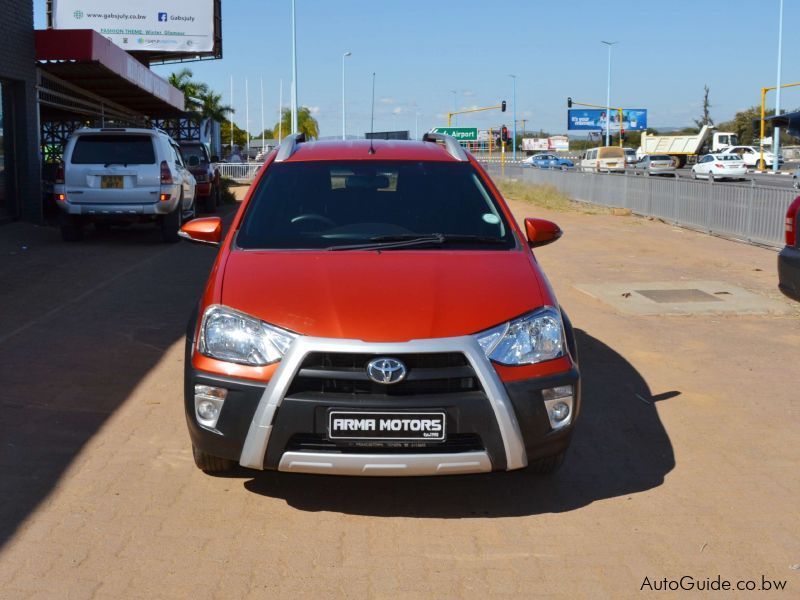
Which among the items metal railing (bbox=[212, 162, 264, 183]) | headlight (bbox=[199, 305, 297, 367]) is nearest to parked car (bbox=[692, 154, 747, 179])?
metal railing (bbox=[212, 162, 264, 183])

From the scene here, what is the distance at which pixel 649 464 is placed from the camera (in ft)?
17.2

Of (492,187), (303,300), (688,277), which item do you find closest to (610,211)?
→ (688,277)

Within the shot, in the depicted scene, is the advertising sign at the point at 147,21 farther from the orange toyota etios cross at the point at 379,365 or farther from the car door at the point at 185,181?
the orange toyota etios cross at the point at 379,365

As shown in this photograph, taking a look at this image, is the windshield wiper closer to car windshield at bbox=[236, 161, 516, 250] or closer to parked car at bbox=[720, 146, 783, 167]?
car windshield at bbox=[236, 161, 516, 250]

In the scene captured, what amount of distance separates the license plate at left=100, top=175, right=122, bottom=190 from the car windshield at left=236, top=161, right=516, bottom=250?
996 cm

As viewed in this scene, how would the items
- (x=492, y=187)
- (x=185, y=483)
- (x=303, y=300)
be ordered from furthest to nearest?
(x=492, y=187), (x=185, y=483), (x=303, y=300)

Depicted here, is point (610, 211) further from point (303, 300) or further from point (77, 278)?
point (303, 300)

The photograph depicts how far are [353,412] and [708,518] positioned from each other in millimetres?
1742

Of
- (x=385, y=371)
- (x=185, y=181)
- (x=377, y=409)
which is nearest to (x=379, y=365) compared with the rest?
(x=385, y=371)

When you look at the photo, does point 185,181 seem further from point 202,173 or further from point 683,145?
point 683,145

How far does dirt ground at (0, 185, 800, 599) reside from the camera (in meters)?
3.83

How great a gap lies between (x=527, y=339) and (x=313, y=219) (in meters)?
1.66
